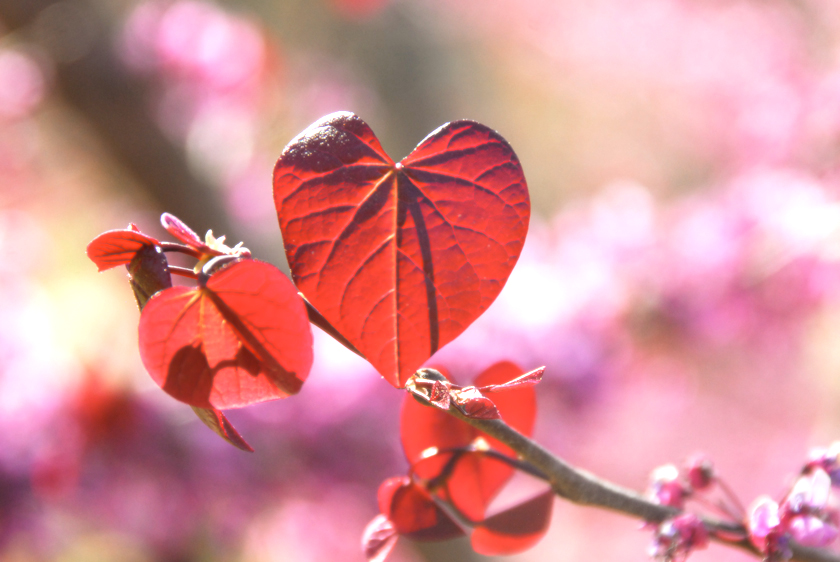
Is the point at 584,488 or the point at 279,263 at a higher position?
the point at 279,263

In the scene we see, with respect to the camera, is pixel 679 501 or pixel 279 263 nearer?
pixel 679 501

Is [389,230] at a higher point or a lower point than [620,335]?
higher

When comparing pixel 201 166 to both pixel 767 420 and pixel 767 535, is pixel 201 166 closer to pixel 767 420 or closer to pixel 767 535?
pixel 767 535

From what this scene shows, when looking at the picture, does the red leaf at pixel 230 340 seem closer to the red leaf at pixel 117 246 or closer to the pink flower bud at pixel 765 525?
the red leaf at pixel 117 246

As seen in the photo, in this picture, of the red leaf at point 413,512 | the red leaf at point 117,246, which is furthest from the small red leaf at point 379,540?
the red leaf at point 117,246

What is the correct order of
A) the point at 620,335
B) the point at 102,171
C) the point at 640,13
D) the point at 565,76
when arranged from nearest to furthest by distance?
the point at 620,335
the point at 102,171
the point at 640,13
the point at 565,76

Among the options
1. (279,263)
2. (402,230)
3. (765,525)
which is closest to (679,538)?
(765,525)

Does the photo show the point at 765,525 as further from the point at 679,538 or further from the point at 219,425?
the point at 219,425

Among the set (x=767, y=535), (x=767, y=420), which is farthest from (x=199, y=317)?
(x=767, y=420)
